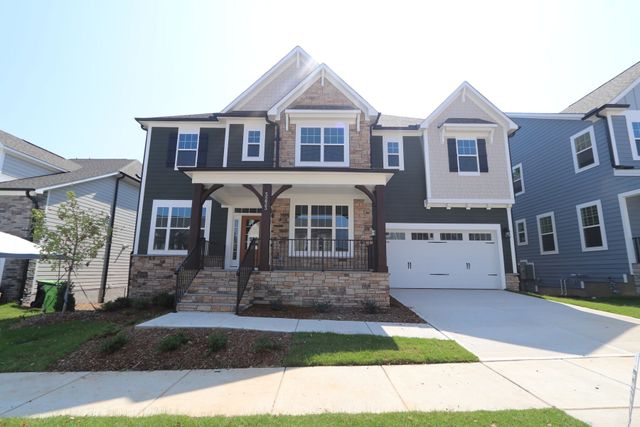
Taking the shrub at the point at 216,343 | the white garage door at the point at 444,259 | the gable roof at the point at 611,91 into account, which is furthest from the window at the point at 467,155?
the shrub at the point at 216,343

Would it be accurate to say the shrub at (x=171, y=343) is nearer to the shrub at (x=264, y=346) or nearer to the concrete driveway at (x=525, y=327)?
the shrub at (x=264, y=346)

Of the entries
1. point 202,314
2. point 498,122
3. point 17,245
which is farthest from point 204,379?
point 498,122

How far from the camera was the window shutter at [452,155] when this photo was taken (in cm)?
1312

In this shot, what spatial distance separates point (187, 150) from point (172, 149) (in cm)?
61

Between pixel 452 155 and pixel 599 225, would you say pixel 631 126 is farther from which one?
pixel 452 155

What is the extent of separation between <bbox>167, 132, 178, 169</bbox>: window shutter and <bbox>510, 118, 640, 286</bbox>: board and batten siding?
17.7 metres

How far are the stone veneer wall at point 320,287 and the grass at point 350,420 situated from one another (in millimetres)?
5665

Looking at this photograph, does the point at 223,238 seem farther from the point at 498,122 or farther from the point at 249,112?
the point at 498,122

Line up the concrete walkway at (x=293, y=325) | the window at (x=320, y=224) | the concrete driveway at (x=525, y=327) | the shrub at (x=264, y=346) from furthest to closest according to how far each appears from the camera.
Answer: the window at (x=320, y=224) < the concrete walkway at (x=293, y=325) < the concrete driveway at (x=525, y=327) < the shrub at (x=264, y=346)

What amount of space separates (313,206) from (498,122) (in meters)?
9.23

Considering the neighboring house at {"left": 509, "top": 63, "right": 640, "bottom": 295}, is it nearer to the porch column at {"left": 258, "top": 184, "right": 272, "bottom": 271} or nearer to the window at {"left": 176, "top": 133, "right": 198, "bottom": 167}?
the porch column at {"left": 258, "top": 184, "right": 272, "bottom": 271}

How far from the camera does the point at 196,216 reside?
9812mm

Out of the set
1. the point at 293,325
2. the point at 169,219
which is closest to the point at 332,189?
the point at 293,325

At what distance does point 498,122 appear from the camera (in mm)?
13594
